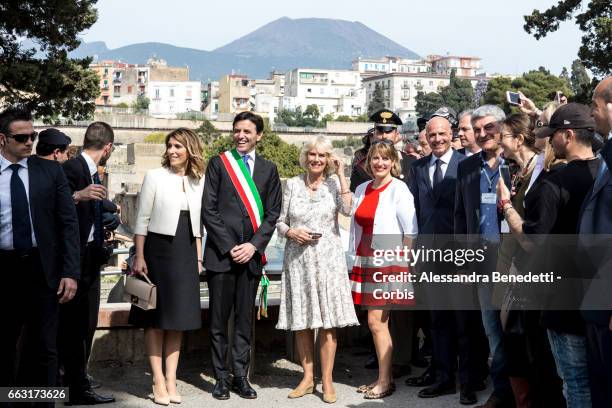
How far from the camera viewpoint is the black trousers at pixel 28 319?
5.68 metres

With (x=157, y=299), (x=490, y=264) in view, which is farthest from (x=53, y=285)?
(x=490, y=264)

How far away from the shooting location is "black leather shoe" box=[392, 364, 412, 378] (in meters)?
7.63

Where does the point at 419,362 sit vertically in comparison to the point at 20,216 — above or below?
below

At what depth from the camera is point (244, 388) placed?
7012 millimetres

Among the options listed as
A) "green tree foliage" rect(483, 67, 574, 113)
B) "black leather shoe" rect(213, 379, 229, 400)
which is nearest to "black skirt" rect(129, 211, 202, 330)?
"black leather shoe" rect(213, 379, 229, 400)

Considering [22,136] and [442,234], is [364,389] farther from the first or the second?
[22,136]

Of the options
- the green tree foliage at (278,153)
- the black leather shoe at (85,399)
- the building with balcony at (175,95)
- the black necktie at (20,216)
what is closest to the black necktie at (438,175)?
the black leather shoe at (85,399)

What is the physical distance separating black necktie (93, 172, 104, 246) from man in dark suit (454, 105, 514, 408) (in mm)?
2702

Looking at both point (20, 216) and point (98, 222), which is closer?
point (20, 216)

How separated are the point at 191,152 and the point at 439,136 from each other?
6.37 ft

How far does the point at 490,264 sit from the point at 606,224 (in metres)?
2.10

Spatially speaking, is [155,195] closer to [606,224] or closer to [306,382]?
[306,382]

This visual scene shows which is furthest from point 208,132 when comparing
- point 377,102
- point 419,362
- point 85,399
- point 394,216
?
point 85,399

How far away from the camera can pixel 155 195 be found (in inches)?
272
